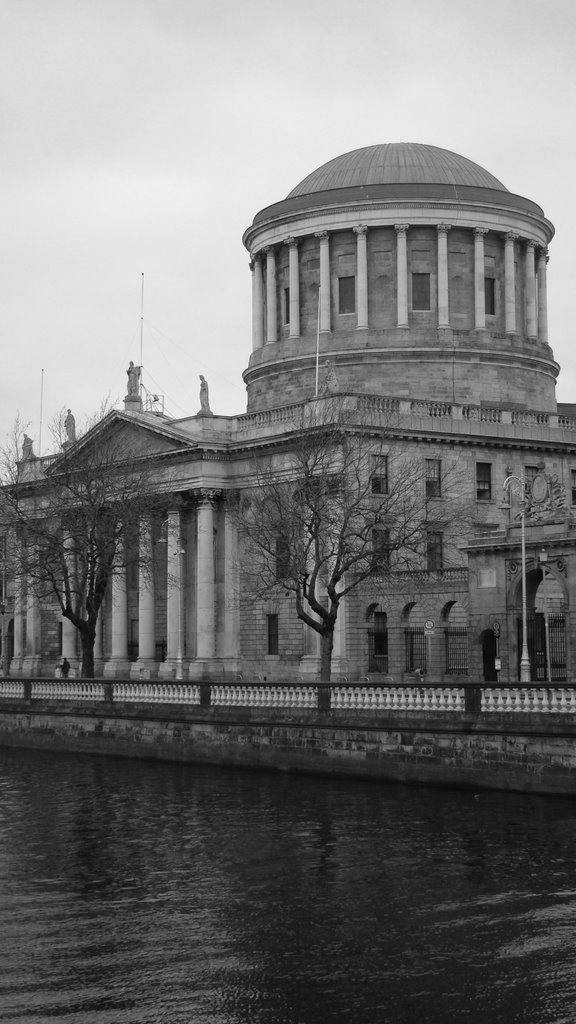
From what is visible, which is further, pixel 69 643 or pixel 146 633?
pixel 69 643

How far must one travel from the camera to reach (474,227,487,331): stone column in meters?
80.1

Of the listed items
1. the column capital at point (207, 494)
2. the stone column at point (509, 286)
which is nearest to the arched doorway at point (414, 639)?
the column capital at point (207, 494)

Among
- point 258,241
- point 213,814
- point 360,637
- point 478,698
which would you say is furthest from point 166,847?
point 258,241

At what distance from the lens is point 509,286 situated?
81.5m

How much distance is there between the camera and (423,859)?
25.9m

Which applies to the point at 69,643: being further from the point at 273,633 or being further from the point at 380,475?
the point at 380,475

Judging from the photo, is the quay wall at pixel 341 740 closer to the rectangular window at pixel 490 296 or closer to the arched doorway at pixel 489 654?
the arched doorway at pixel 489 654

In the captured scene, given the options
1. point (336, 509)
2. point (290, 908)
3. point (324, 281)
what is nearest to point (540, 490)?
point (336, 509)


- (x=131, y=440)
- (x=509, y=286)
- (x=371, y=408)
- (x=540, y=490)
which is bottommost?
(x=540, y=490)

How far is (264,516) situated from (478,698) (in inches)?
1052

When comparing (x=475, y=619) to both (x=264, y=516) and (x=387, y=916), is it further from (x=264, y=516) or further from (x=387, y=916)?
(x=387, y=916)

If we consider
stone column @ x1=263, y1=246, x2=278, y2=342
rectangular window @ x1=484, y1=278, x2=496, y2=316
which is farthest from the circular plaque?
stone column @ x1=263, y1=246, x2=278, y2=342

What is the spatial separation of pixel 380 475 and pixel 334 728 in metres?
29.1

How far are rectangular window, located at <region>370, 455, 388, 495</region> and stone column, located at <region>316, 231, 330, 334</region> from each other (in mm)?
16675
